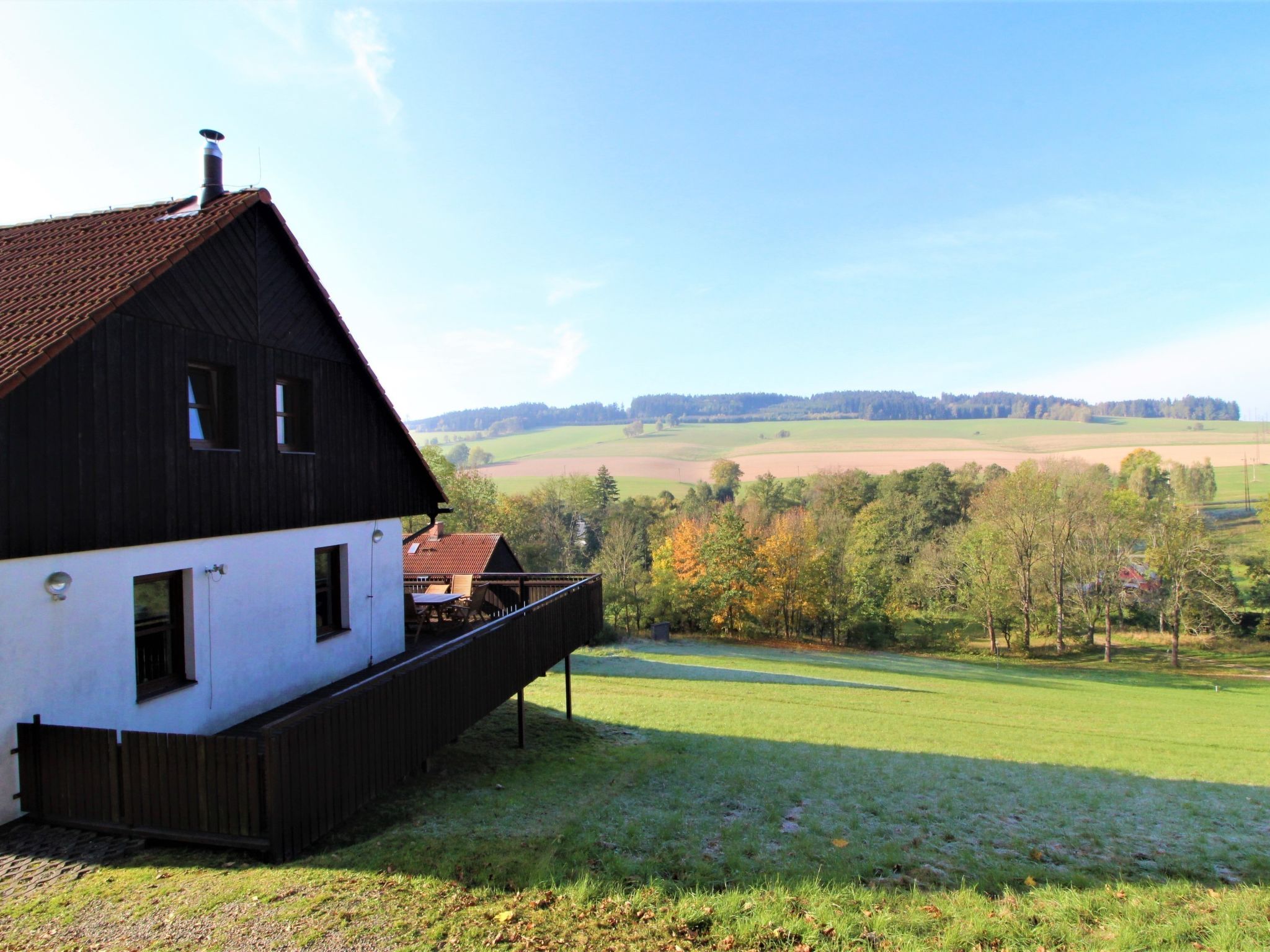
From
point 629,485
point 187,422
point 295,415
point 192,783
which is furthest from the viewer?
point 629,485

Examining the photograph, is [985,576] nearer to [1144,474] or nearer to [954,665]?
[954,665]

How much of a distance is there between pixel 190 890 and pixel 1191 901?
929 cm

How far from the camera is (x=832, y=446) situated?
124562 millimetres

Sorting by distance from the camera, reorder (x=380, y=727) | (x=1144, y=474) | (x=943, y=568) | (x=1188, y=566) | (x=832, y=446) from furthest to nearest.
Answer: (x=832, y=446) < (x=1144, y=474) < (x=943, y=568) < (x=1188, y=566) < (x=380, y=727)

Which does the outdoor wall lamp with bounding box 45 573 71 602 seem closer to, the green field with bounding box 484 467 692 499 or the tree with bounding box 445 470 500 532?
the tree with bounding box 445 470 500 532

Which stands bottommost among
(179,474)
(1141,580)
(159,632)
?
(1141,580)

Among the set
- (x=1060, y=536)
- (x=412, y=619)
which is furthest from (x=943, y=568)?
(x=412, y=619)

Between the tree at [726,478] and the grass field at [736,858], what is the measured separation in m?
85.1

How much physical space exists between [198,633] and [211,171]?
622cm

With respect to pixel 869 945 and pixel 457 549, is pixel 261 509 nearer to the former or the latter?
pixel 869 945

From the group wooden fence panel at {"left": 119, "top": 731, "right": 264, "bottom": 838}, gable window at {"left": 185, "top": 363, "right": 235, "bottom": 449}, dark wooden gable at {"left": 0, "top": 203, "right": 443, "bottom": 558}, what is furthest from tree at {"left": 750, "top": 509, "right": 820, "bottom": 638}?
wooden fence panel at {"left": 119, "top": 731, "right": 264, "bottom": 838}

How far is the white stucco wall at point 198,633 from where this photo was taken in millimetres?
6523

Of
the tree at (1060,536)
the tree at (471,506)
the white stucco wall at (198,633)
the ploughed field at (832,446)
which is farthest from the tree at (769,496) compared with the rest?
the white stucco wall at (198,633)

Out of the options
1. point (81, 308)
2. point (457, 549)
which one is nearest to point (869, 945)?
point (81, 308)
